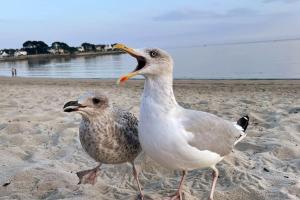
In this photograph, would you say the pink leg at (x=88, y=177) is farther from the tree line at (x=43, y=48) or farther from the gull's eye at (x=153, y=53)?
the tree line at (x=43, y=48)

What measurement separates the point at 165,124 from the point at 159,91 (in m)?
0.31

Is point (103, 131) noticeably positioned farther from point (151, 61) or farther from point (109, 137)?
point (151, 61)

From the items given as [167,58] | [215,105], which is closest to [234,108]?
[215,105]

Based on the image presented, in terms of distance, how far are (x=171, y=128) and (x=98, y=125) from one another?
78 cm

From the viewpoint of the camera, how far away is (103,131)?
140 inches

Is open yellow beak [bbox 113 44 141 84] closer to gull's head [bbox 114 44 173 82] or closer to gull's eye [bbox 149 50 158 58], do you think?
gull's head [bbox 114 44 173 82]

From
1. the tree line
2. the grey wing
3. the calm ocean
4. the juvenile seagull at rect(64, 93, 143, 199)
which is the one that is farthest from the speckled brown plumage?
the tree line

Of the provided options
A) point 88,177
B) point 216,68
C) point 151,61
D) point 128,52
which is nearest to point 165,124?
point 151,61

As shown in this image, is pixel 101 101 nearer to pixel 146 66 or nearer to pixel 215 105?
pixel 146 66

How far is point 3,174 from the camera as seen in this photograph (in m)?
4.45

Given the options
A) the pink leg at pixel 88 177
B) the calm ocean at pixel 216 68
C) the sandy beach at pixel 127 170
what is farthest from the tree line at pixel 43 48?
the pink leg at pixel 88 177

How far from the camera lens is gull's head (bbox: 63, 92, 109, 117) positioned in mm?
3436

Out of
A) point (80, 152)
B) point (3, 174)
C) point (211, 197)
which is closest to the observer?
point (211, 197)

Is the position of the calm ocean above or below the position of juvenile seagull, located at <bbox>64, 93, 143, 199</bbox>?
above
